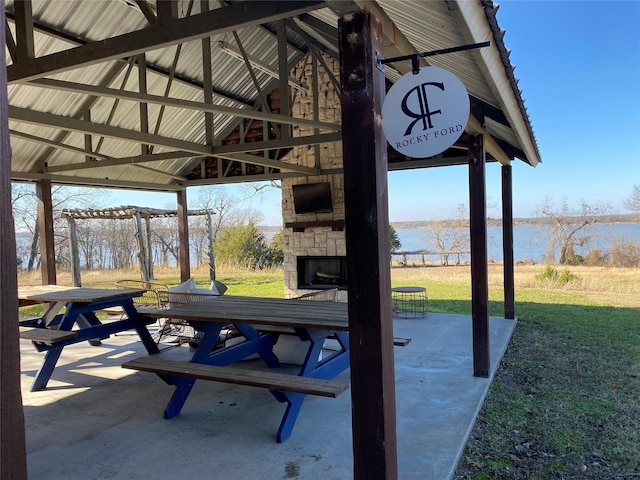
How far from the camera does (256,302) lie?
15.3 feet

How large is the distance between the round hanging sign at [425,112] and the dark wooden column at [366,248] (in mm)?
75

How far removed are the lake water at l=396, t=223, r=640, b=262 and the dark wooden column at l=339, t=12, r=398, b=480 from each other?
9704 millimetres

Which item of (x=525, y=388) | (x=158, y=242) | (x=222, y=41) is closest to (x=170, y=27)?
(x=222, y=41)

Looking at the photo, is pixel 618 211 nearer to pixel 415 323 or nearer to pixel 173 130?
pixel 415 323

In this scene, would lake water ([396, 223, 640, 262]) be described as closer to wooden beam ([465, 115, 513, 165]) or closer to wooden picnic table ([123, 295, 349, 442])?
wooden beam ([465, 115, 513, 165])

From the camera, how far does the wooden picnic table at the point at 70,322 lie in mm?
4281

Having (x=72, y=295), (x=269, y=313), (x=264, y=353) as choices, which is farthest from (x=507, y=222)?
(x=72, y=295)

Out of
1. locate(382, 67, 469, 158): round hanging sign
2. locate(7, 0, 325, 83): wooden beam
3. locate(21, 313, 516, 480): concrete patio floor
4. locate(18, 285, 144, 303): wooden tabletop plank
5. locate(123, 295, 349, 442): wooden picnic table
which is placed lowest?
locate(21, 313, 516, 480): concrete patio floor

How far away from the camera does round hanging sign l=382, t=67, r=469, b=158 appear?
6.02ft

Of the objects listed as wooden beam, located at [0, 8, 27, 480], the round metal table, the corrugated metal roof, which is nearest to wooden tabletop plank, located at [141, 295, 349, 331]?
the corrugated metal roof

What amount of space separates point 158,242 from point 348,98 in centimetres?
1655

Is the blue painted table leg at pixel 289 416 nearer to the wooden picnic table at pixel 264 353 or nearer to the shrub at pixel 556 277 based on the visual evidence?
the wooden picnic table at pixel 264 353

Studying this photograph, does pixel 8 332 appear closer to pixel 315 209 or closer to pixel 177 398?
pixel 177 398

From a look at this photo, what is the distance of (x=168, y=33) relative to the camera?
112 inches
